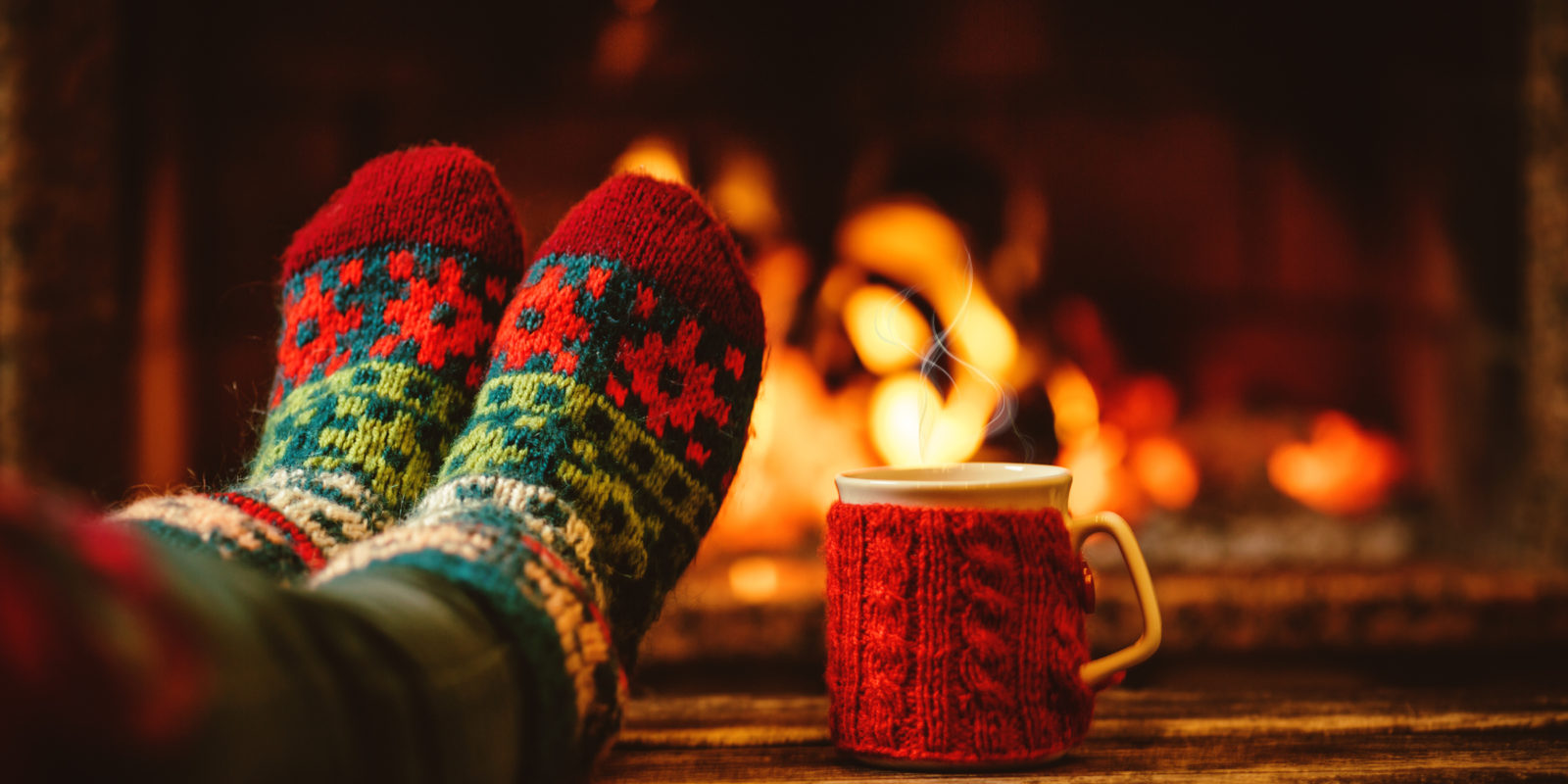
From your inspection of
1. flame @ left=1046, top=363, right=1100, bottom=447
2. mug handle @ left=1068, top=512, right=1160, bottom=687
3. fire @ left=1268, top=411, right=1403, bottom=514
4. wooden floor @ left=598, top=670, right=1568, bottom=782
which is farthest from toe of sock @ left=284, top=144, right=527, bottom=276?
fire @ left=1268, top=411, right=1403, bottom=514

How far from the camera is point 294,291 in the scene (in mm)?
716

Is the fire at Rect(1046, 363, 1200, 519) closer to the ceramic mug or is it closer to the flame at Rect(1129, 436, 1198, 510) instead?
the flame at Rect(1129, 436, 1198, 510)

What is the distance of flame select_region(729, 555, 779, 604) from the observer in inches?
36.7

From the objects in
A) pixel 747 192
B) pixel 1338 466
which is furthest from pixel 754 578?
pixel 1338 466

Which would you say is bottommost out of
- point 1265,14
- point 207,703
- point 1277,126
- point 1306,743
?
point 1306,743

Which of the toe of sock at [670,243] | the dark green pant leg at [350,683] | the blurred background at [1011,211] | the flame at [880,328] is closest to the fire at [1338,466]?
the blurred background at [1011,211]

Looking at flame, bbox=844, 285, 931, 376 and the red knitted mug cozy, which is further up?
flame, bbox=844, 285, 931, 376

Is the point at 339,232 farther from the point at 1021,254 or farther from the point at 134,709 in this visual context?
the point at 1021,254

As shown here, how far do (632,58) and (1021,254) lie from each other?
458 mm

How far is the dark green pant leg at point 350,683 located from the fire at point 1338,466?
1.06 meters

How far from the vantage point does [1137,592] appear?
424mm

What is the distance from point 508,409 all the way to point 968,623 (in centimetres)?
25

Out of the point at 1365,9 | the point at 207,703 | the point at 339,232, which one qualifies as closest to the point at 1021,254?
the point at 1365,9

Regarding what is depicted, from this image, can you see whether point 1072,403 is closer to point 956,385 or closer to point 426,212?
point 956,385
